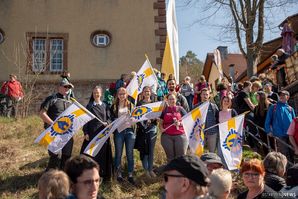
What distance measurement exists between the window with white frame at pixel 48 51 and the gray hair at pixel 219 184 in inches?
590

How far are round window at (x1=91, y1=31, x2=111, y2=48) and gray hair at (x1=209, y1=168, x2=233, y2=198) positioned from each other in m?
15.1

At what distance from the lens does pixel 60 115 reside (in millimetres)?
6742

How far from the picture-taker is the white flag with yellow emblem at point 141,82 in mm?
8664

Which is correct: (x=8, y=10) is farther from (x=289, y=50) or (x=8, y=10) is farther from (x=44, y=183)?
(x=44, y=183)

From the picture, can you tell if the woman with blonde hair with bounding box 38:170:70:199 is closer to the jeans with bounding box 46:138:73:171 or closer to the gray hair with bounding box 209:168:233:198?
the gray hair with bounding box 209:168:233:198

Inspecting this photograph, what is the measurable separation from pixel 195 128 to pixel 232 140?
0.68 m

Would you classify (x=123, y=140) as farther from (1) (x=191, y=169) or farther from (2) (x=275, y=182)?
(1) (x=191, y=169)

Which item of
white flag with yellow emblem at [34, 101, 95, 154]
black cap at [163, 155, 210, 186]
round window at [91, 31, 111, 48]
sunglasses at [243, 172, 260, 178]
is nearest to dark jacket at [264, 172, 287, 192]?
sunglasses at [243, 172, 260, 178]

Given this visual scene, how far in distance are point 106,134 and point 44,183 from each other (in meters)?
3.29

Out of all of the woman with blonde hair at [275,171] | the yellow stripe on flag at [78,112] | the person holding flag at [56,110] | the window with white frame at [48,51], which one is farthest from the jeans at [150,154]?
the window with white frame at [48,51]

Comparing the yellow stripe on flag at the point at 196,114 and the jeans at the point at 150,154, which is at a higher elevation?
the yellow stripe on flag at the point at 196,114

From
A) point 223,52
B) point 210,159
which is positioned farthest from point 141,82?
point 223,52

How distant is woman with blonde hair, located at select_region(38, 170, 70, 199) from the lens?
3479 mm

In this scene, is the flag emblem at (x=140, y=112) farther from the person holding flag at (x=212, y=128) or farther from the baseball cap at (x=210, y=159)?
the baseball cap at (x=210, y=159)
